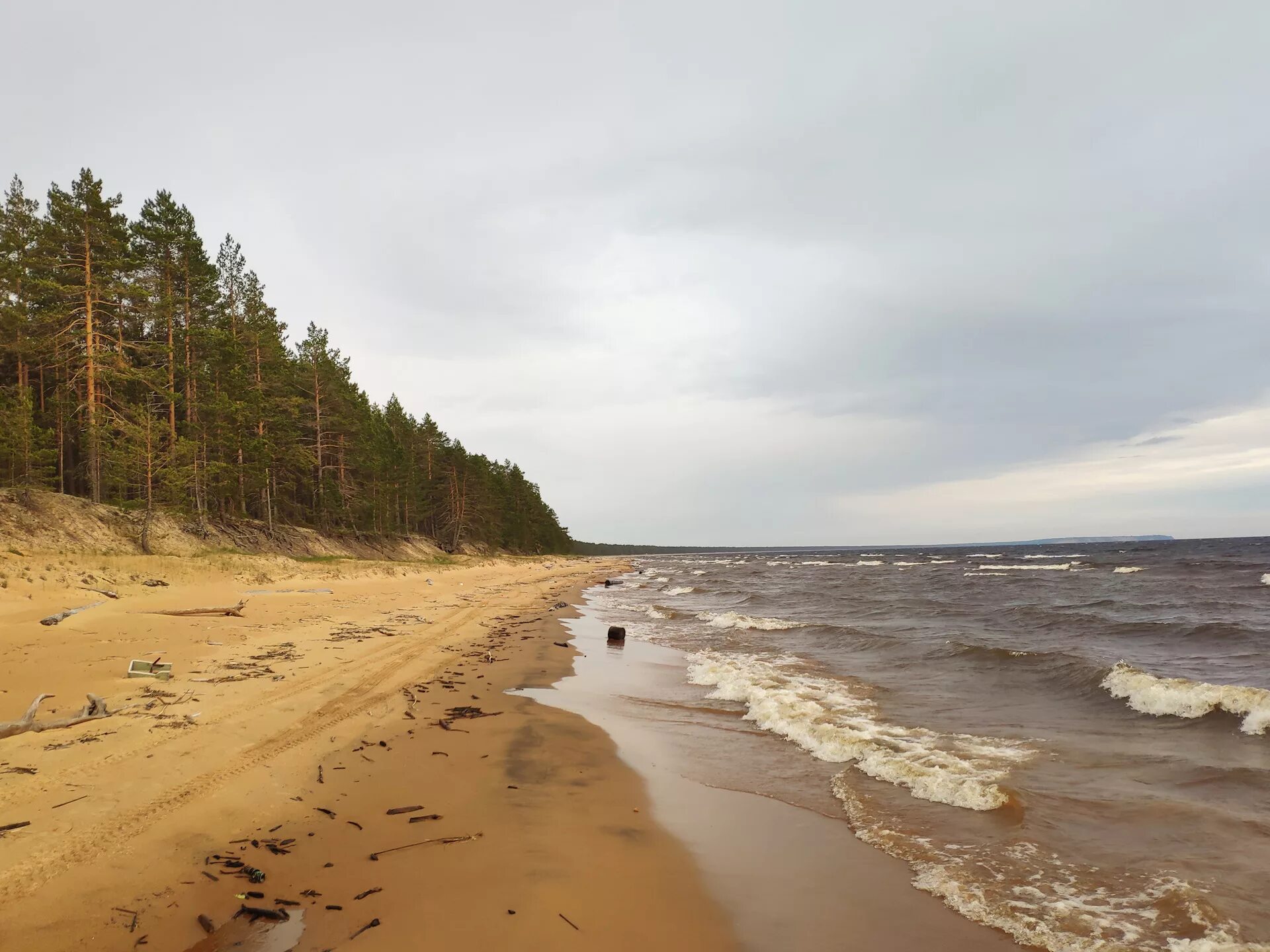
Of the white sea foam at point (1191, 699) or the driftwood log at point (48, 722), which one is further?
the white sea foam at point (1191, 699)

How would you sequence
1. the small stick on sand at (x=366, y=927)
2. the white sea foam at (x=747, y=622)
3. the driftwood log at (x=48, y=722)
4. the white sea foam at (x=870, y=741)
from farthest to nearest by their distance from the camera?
the white sea foam at (x=747, y=622), the white sea foam at (x=870, y=741), the driftwood log at (x=48, y=722), the small stick on sand at (x=366, y=927)

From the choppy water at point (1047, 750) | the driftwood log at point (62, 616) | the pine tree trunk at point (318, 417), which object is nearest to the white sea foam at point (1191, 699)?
the choppy water at point (1047, 750)

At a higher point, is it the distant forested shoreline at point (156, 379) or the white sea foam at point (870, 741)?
the distant forested shoreline at point (156, 379)

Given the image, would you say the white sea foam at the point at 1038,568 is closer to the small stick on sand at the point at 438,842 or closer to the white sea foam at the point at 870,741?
the white sea foam at the point at 870,741

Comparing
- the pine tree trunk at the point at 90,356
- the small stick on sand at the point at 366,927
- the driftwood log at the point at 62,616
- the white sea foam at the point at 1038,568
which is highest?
the pine tree trunk at the point at 90,356

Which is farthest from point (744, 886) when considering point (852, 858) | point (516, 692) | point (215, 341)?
point (215, 341)

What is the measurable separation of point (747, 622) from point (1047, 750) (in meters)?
15.1

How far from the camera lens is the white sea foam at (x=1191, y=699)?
1002cm

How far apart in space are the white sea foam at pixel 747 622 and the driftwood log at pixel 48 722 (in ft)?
61.3

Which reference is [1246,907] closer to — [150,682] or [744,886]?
[744,886]

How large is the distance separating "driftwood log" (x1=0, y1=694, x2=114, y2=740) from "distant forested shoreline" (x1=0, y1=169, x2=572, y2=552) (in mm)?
20878

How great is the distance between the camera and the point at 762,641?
771 inches

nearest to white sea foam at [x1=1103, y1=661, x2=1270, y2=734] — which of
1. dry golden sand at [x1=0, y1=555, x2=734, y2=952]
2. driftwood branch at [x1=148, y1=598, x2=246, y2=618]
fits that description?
dry golden sand at [x1=0, y1=555, x2=734, y2=952]

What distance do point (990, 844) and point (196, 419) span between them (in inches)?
1560
